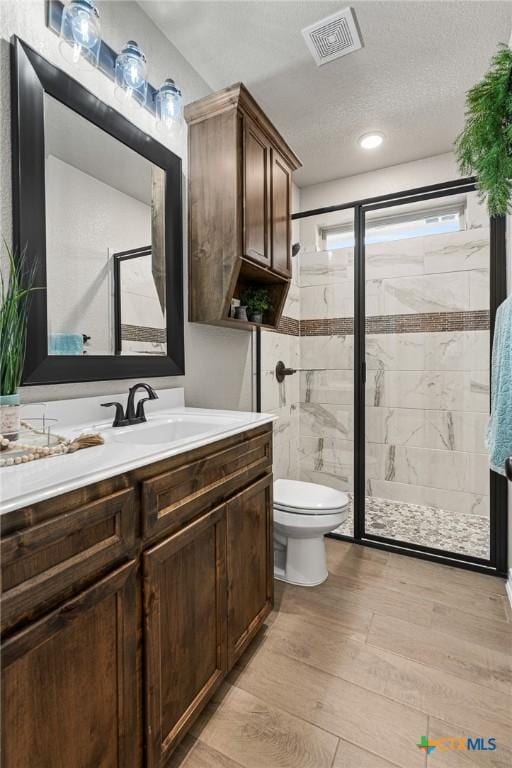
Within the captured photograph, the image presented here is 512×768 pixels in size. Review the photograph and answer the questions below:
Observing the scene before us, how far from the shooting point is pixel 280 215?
216 cm

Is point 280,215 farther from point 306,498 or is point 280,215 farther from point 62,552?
point 62,552

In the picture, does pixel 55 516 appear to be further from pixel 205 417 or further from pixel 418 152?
pixel 418 152

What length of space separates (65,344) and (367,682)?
5.46ft

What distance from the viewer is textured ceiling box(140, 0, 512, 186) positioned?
64.9 inches

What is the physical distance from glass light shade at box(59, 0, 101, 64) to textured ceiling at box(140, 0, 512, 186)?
0.45 m

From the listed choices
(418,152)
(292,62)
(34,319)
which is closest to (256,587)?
(34,319)

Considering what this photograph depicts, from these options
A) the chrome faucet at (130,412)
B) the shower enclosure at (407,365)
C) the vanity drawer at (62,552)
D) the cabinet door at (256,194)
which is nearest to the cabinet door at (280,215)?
the cabinet door at (256,194)

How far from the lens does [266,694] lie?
53.4 inches

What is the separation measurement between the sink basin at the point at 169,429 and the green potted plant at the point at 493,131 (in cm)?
109

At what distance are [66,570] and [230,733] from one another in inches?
37.1

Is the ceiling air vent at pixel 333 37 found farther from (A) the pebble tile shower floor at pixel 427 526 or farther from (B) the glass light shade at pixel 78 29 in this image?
(A) the pebble tile shower floor at pixel 427 526

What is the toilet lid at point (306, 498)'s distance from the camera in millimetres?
1940

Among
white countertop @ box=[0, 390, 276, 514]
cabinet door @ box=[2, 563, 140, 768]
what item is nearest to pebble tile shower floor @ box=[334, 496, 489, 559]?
white countertop @ box=[0, 390, 276, 514]

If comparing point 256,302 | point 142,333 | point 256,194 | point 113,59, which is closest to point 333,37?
point 256,194
